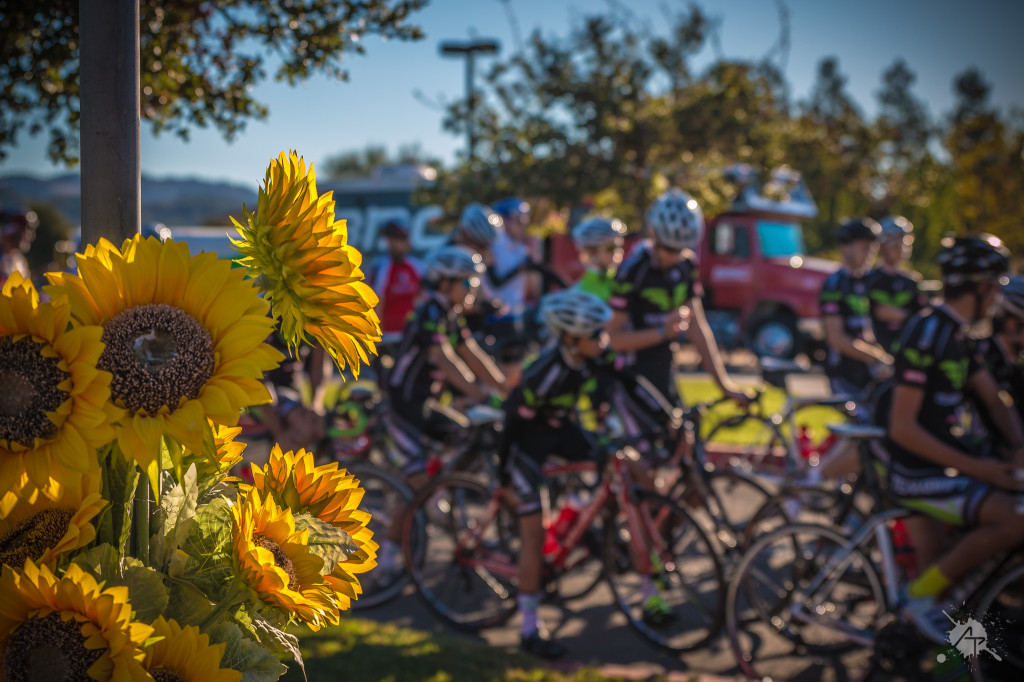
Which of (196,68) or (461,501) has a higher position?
(196,68)

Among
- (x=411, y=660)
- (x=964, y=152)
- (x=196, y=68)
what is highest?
(x=964, y=152)

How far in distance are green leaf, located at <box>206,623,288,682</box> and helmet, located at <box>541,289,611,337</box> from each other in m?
3.33

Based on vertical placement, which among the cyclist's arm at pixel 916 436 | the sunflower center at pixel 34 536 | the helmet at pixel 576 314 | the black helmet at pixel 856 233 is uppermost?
the black helmet at pixel 856 233

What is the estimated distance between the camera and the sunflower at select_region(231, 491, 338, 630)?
47.6 inches

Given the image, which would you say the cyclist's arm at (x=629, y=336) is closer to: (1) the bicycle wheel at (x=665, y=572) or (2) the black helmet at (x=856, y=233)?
(1) the bicycle wheel at (x=665, y=572)

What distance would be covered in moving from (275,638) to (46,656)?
1.10 ft

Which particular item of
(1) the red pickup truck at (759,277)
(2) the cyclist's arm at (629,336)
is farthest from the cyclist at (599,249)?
(1) the red pickup truck at (759,277)

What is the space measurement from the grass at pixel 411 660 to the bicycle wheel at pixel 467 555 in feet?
1.27

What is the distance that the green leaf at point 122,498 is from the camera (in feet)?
3.99

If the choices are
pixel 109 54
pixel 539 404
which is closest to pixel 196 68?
pixel 109 54

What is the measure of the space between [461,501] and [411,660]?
4.25 feet

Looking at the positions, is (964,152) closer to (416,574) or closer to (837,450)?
(837,450)

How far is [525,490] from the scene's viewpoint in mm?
4551

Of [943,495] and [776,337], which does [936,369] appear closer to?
[943,495]
